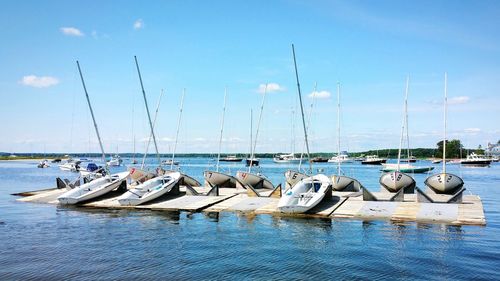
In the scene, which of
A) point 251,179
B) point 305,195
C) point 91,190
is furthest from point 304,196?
point 91,190

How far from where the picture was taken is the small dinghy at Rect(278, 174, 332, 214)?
28766 mm

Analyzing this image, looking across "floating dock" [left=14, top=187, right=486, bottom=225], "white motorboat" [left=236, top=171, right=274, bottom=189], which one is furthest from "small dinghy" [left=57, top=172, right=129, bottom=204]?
"white motorboat" [left=236, top=171, right=274, bottom=189]

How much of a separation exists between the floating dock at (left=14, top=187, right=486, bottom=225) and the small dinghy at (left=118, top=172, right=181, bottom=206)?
503 mm

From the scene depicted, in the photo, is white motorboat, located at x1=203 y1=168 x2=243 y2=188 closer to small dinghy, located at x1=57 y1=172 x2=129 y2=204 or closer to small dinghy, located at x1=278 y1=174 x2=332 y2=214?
small dinghy, located at x1=57 y1=172 x2=129 y2=204

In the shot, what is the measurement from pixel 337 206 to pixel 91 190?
66.7 feet

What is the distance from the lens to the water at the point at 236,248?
55.4ft

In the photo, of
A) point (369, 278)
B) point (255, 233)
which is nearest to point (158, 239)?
point (255, 233)

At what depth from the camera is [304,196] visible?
30.3 m

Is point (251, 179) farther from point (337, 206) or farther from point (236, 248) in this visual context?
point (236, 248)

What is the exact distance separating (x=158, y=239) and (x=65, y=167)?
103m

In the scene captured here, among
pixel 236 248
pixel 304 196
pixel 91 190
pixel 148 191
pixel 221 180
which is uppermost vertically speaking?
pixel 304 196

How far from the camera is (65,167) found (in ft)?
377

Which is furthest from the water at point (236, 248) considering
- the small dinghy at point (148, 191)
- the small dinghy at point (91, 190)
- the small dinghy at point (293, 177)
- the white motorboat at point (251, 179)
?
the small dinghy at point (293, 177)

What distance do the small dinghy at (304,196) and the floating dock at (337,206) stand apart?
629mm
